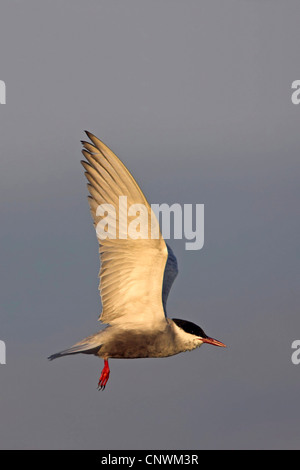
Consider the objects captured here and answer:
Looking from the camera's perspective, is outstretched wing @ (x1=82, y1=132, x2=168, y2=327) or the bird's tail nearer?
outstretched wing @ (x1=82, y1=132, x2=168, y2=327)

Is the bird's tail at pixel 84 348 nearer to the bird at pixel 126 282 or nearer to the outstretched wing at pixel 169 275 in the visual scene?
the bird at pixel 126 282

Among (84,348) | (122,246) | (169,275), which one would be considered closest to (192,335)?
(169,275)

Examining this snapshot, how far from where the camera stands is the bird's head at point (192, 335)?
17.1 m

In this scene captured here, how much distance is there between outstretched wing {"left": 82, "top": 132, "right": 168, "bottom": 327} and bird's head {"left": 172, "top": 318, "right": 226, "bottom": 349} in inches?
17.4

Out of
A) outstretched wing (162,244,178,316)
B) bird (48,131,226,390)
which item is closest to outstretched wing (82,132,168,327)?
bird (48,131,226,390)

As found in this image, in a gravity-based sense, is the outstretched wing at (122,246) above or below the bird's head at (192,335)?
above

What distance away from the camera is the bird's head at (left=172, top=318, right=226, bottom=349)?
1712cm

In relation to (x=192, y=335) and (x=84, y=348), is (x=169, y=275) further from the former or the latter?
(x=84, y=348)

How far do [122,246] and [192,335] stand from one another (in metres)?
2.12

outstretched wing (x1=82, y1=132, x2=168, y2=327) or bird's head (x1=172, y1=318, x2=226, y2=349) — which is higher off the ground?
outstretched wing (x1=82, y1=132, x2=168, y2=327)

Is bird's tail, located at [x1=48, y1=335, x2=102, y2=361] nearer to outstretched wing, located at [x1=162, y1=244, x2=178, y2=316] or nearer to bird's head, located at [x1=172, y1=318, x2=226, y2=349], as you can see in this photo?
bird's head, located at [x1=172, y1=318, x2=226, y2=349]

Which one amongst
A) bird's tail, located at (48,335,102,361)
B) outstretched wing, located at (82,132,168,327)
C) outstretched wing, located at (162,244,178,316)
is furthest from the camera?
outstretched wing, located at (162,244,178,316)

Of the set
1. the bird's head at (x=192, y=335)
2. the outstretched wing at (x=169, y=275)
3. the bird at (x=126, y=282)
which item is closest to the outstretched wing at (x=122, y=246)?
the bird at (x=126, y=282)
